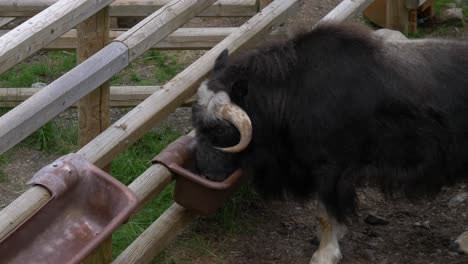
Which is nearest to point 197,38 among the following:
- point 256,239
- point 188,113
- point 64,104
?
point 188,113

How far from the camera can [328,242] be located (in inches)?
189

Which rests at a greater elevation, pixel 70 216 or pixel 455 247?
pixel 70 216

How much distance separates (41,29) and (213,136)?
4.41 ft

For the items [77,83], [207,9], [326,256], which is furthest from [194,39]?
[77,83]

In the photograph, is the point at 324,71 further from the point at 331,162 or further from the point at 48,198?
the point at 48,198

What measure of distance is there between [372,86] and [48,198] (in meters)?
1.82

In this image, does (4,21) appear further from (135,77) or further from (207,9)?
(207,9)

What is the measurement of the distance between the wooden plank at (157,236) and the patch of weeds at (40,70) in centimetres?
263

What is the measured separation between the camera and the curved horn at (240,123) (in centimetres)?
441

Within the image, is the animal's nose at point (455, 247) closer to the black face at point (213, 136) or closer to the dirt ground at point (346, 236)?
the dirt ground at point (346, 236)

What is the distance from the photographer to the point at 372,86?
4.55m

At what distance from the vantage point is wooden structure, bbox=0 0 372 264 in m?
3.50

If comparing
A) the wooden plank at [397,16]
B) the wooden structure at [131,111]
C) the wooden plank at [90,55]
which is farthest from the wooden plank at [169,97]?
the wooden plank at [397,16]

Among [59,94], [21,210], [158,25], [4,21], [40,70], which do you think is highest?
[158,25]
